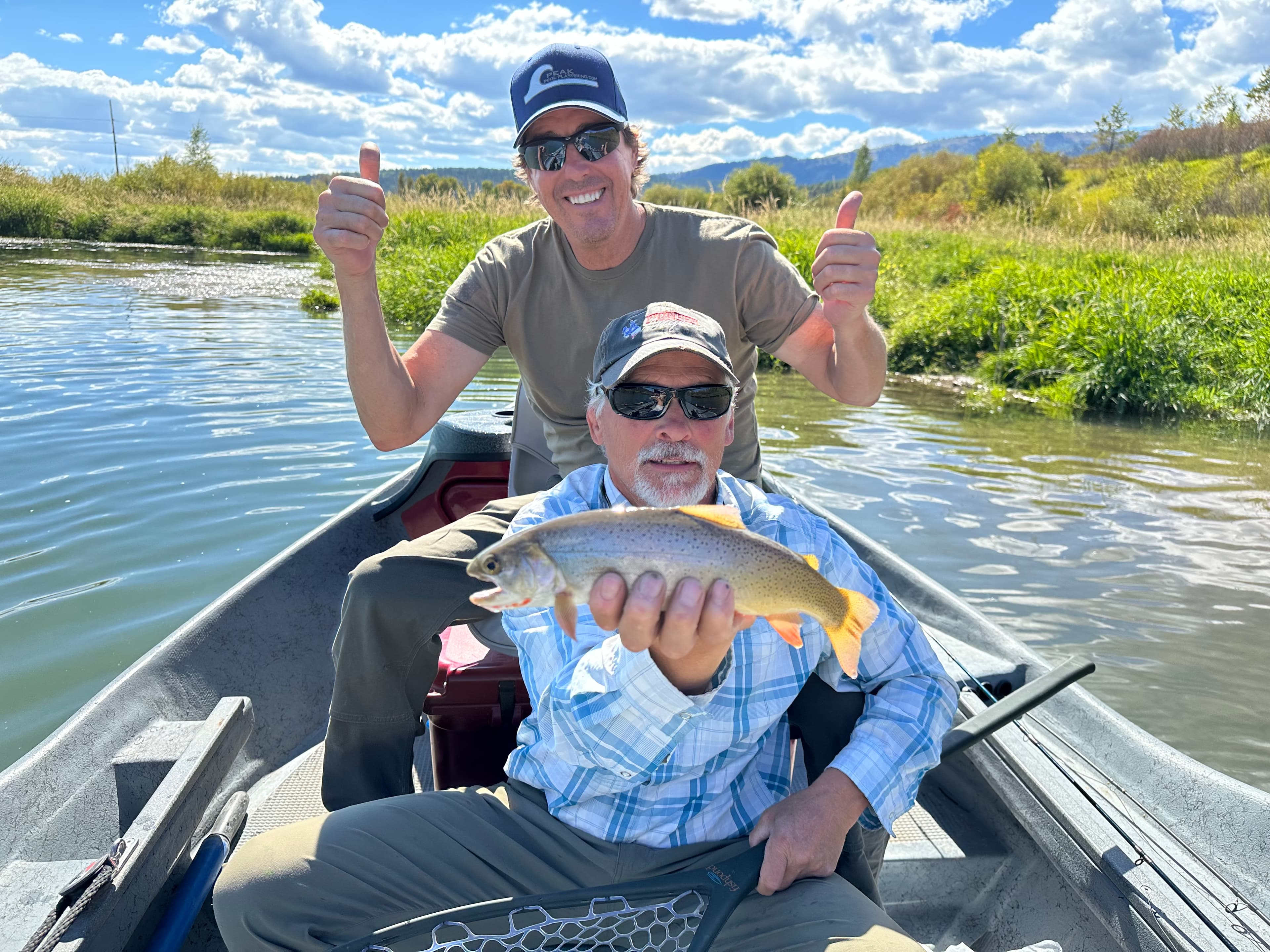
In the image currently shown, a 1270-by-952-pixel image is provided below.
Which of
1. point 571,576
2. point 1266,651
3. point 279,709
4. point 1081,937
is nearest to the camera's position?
point 571,576

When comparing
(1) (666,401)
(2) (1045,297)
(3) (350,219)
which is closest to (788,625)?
(1) (666,401)

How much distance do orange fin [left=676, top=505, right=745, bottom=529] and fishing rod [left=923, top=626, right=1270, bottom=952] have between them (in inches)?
58.0

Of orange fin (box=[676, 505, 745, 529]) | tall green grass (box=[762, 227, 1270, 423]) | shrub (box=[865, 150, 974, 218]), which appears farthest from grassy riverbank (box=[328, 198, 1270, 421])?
shrub (box=[865, 150, 974, 218])

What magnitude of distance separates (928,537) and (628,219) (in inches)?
209

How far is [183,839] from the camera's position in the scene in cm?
225

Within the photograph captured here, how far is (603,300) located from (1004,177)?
155 feet

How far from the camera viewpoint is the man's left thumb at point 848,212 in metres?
2.72

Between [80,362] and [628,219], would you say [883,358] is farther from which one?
[80,362]

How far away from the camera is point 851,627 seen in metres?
1.74

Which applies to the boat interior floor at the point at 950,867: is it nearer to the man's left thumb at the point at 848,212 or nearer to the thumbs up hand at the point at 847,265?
the thumbs up hand at the point at 847,265

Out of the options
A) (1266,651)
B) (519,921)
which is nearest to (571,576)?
(519,921)

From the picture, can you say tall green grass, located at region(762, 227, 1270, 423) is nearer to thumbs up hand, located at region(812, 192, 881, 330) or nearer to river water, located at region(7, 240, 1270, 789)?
river water, located at region(7, 240, 1270, 789)

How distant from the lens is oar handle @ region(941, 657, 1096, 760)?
2.63 meters

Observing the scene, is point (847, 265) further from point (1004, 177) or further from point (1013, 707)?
point (1004, 177)
